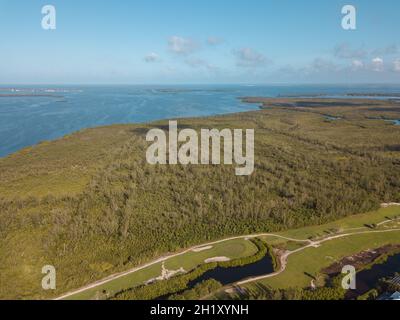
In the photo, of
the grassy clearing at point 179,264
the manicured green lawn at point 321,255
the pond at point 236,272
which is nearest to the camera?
the grassy clearing at point 179,264

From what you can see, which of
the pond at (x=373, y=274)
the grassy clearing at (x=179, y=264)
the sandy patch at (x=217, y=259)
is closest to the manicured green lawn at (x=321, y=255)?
the pond at (x=373, y=274)

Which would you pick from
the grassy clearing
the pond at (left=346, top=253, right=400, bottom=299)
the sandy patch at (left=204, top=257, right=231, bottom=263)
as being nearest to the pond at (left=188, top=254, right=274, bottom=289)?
the sandy patch at (left=204, top=257, right=231, bottom=263)

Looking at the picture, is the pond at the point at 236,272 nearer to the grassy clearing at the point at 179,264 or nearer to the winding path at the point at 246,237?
the winding path at the point at 246,237

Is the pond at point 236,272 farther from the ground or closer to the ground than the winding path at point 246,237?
closer to the ground

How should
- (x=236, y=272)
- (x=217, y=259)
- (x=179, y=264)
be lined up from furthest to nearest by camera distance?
(x=217, y=259)
(x=179, y=264)
(x=236, y=272)

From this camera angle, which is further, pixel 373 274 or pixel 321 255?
pixel 321 255

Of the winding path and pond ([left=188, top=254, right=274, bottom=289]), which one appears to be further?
pond ([left=188, top=254, right=274, bottom=289])

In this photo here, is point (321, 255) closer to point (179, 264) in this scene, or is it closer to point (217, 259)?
point (217, 259)

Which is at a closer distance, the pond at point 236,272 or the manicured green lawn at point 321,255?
the manicured green lawn at point 321,255

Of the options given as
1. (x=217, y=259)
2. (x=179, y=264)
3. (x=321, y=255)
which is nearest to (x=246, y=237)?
(x=217, y=259)

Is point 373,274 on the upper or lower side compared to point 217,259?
lower

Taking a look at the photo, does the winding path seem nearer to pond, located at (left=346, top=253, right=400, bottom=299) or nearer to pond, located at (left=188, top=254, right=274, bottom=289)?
pond, located at (left=188, top=254, right=274, bottom=289)
